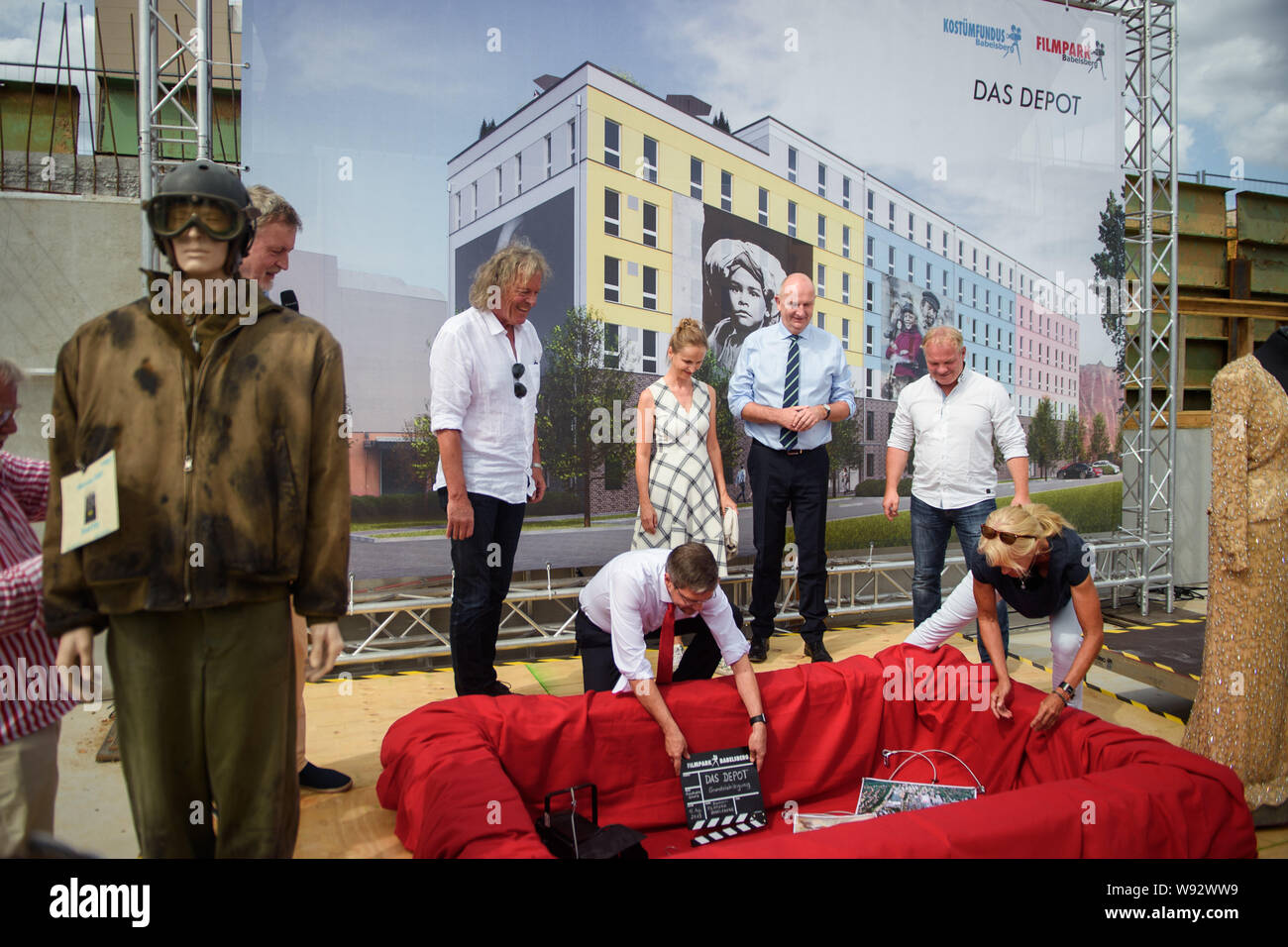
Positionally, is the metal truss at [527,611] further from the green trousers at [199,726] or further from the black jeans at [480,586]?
the green trousers at [199,726]

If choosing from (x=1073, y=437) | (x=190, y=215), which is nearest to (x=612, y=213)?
(x=190, y=215)

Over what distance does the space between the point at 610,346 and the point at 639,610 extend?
1.91 metres

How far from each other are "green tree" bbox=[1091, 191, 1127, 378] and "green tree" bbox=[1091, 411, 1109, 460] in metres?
0.33

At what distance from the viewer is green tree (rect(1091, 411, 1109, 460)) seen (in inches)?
225

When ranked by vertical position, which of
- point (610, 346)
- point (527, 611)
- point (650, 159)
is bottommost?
point (527, 611)

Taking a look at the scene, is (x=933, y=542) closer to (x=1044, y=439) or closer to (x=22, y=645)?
(x=1044, y=439)

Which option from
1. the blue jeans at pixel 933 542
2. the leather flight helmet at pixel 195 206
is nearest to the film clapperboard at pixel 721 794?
the blue jeans at pixel 933 542

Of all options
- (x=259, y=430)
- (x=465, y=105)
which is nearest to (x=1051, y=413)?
(x=465, y=105)

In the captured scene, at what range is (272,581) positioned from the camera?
1.31m

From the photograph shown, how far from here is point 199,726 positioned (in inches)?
50.1

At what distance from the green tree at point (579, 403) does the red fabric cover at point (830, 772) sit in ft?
5.61
